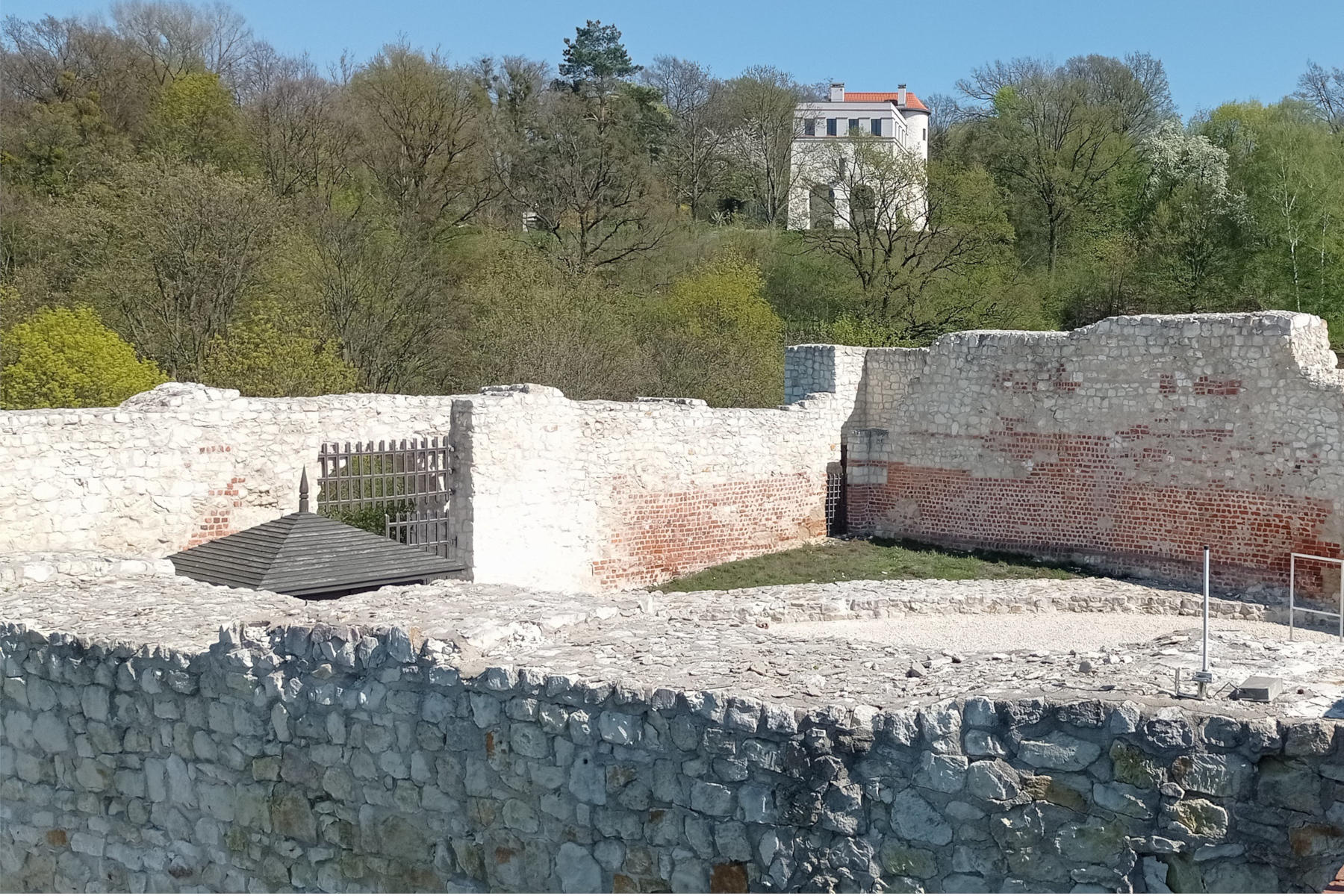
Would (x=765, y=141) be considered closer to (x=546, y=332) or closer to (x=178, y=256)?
(x=546, y=332)

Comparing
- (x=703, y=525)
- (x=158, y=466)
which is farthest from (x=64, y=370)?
(x=703, y=525)

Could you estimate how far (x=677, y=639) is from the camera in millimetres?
5750

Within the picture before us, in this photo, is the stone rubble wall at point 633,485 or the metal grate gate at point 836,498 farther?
the metal grate gate at point 836,498

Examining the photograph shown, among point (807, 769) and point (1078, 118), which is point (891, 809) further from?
point (1078, 118)

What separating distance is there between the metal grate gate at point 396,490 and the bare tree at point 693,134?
26849mm

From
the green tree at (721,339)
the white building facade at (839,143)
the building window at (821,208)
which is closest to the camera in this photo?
the green tree at (721,339)

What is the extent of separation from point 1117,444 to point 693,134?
26.2 metres

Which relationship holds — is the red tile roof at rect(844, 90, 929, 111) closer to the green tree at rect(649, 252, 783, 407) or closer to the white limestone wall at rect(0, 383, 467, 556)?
the green tree at rect(649, 252, 783, 407)

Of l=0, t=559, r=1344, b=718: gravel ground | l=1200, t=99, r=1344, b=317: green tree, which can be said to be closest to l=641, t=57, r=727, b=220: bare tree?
l=1200, t=99, r=1344, b=317: green tree

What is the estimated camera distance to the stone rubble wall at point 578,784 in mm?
4195

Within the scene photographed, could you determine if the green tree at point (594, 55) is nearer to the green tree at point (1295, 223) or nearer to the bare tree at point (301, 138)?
the bare tree at point (301, 138)

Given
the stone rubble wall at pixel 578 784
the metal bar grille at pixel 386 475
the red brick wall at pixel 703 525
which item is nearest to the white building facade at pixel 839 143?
the red brick wall at pixel 703 525

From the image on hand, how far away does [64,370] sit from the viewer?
1872cm

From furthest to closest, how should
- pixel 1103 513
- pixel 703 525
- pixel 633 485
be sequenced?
pixel 1103 513, pixel 703 525, pixel 633 485
